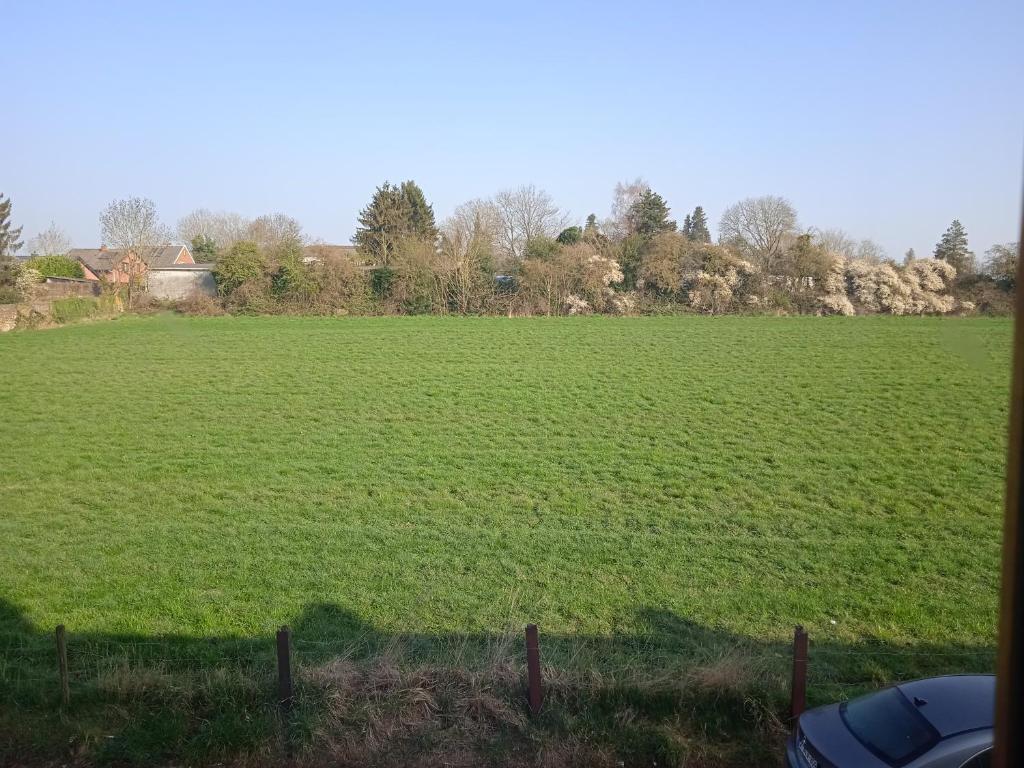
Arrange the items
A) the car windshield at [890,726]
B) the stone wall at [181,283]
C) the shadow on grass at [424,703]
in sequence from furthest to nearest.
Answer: the stone wall at [181,283] < the shadow on grass at [424,703] < the car windshield at [890,726]

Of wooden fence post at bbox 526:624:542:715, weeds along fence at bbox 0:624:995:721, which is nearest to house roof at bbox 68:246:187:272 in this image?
weeds along fence at bbox 0:624:995:721

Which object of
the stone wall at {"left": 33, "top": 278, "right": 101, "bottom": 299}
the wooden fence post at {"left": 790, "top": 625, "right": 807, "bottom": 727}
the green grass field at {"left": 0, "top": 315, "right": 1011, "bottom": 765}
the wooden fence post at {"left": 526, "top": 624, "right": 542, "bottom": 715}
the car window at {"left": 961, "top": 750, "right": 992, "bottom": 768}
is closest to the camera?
the car window at {"left": 961, "top": 750, "right": 992, "bottom": 768}

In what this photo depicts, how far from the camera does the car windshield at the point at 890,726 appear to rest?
3916 millimetres

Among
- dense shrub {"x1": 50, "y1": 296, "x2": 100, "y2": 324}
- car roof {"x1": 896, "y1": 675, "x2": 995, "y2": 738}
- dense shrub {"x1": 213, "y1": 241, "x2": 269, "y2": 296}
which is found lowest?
car roof {"x1": 896, "y1": 675, "x2": 995, "y2": 738}

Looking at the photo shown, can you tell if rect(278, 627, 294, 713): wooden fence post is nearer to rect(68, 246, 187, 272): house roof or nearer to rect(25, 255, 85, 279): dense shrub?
rect(68, 246, 187, 272): house roof

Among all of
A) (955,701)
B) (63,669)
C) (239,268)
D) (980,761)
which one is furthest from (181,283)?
(980,761)

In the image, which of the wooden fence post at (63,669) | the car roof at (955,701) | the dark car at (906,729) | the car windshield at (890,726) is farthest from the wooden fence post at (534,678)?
the wooden fence post at (63,669)

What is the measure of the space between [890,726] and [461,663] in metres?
3.23

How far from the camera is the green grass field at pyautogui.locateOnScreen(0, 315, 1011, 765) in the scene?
25.7ft

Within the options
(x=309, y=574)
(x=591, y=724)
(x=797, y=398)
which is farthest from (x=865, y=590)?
(x=797, y=398)

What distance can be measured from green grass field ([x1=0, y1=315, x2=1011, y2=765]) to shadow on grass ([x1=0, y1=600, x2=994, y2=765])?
603mm

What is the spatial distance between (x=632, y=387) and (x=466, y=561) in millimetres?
11121

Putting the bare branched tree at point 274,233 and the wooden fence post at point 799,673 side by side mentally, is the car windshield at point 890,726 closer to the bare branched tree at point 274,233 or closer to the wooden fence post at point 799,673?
the wooden fence post at point 799,673

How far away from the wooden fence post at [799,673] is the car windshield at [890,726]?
63cm
